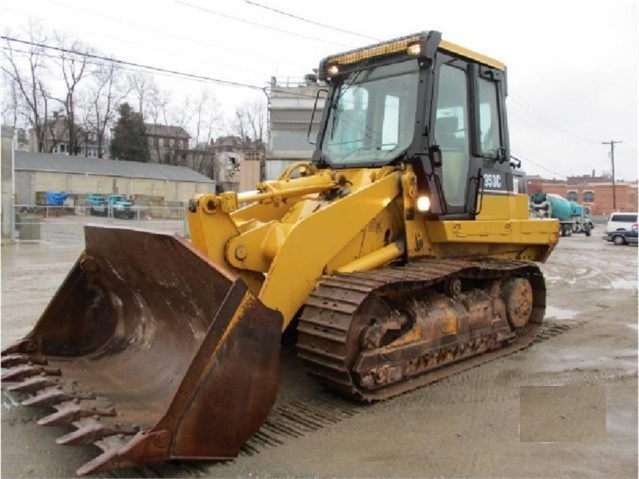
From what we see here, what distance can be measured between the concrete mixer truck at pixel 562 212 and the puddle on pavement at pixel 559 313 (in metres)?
19.8

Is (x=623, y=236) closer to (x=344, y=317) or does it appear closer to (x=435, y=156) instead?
(x=435, y=156)

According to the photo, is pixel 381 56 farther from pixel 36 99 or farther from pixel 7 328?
pixel 36 99

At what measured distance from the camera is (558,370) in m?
5.91

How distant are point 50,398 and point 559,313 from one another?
24.1 feet

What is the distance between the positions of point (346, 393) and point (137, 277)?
5.97 feet

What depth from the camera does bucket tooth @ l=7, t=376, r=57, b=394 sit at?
13.3 ft

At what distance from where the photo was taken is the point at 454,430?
432 cm

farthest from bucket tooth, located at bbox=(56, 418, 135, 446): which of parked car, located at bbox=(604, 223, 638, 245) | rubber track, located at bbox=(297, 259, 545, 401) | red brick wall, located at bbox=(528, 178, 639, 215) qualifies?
red brick wall, located at bbox=(528, 178, 639, 215)

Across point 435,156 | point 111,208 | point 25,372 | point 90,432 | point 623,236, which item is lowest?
point 90,432

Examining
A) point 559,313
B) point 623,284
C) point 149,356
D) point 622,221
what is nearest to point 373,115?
point 149,356

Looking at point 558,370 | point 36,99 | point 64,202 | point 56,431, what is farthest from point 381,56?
point 36,99

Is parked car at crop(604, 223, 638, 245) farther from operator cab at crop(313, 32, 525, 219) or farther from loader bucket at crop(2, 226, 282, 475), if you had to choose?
loader bucket at crop(2, 226, 282, 475)

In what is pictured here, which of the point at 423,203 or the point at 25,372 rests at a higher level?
the point at 423,203

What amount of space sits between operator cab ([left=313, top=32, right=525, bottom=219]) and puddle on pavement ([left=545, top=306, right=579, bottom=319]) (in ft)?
9.42
